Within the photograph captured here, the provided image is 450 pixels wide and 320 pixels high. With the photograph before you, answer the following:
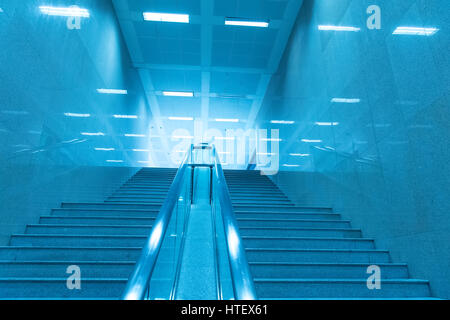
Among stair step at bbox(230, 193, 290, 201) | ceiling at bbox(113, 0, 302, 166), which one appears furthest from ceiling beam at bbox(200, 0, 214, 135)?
stair step at bbox(230, 193, 290, 201)

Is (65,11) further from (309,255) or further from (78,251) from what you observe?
(309,255)

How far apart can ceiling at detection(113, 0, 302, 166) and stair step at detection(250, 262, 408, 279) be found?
6454 mm

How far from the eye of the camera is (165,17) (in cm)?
815

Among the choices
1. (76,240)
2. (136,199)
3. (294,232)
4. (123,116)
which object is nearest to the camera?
(76,240)

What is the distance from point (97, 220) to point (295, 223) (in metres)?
2.93

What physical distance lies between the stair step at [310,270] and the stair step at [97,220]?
75.3 inches

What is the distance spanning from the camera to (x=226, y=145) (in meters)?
18.3

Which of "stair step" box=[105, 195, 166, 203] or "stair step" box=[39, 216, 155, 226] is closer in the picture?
"stair step" box=[39, 216, 155, 226]

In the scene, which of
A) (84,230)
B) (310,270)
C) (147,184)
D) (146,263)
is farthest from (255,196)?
(146,263)

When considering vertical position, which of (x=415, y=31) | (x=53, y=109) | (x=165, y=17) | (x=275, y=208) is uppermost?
(x=165, y=17)

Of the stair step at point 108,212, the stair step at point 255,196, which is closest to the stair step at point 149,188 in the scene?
A: the stair step at point 255,196

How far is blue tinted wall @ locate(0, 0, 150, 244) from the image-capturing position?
12.3 ft

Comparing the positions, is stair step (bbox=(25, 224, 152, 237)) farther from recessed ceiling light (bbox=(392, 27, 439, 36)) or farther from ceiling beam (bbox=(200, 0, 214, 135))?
ceiling beam (bbox=(200, 0, 214, 135))

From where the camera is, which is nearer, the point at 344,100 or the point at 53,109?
the point at 53,109
